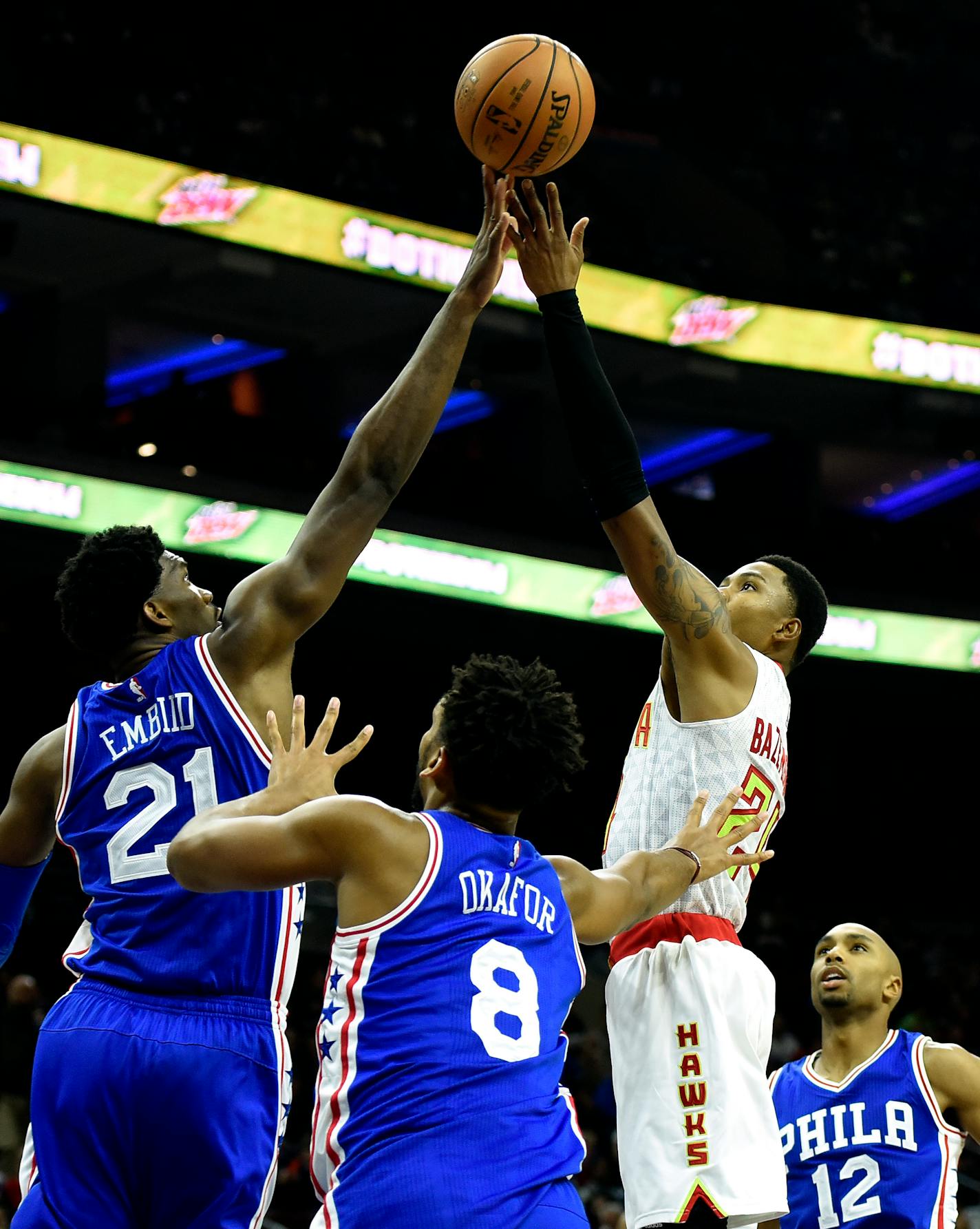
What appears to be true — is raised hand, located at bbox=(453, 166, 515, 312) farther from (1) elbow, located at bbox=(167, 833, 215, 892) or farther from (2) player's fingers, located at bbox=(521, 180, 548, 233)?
(1) elbow, located at bbox=(167, 833, 215, 892)

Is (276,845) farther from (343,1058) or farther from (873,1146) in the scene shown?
(873,1146)

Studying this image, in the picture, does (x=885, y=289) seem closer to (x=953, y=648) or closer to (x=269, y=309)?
(x=953, y=648)

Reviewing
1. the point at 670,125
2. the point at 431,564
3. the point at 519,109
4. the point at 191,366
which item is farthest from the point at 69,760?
the point at 670,125

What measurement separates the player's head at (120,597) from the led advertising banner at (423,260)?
10.6m

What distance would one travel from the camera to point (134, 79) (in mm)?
17234

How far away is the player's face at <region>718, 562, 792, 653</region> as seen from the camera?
177 inches

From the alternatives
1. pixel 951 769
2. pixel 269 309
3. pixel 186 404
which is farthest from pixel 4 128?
pixel 951 769

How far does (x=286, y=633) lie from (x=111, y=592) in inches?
18.5

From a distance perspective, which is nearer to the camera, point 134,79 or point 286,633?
point 286,633

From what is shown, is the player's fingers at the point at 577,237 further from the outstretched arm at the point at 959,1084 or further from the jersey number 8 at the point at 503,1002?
the outstretched arm at the point at 959,1084

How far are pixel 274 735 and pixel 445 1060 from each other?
2.69ft

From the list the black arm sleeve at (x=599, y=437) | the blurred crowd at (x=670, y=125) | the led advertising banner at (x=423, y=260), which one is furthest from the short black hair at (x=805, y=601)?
the blurred crowd at (x=670, y=125)

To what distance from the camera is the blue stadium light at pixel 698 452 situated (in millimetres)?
22859

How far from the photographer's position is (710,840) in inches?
143
